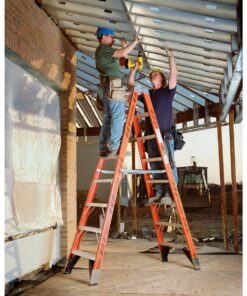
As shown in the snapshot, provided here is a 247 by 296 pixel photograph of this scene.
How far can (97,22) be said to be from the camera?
17.4 ft

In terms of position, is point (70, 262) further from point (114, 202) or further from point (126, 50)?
point (126, 50)

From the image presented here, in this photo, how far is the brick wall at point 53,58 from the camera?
168 inches

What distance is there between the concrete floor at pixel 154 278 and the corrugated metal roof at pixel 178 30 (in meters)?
2.25

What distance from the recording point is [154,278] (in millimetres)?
4391

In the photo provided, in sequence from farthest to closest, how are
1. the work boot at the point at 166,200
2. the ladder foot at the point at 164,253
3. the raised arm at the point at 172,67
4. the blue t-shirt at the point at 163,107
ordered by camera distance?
the ladder foot at the point at 164,253
the blue t-shirt at the point at 163,107
the work boot at the point at 166,200
the raised arm at the point at 172,67

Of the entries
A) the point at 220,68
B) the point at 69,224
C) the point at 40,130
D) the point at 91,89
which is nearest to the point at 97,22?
the point at 40,130

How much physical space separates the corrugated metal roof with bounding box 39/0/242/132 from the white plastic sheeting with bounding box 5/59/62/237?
1037mm

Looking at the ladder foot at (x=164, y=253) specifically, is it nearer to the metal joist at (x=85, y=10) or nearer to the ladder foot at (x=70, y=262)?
the ladder foot at (x=70, y=262)

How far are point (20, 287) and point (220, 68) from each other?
4222 millimetres

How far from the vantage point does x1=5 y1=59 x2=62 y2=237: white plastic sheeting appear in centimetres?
435

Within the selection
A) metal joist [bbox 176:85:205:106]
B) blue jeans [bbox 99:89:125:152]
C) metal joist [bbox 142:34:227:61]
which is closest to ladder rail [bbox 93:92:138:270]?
blue jeans [bbox 99:89:125:152]

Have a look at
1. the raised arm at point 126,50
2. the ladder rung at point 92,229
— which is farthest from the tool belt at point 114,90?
the ladder rung at point 92,229

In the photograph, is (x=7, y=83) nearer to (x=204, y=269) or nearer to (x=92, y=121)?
(x=204, y=269)

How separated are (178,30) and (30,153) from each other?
238cm
